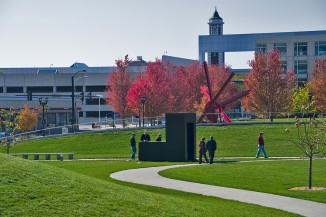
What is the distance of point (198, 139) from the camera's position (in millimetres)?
58781

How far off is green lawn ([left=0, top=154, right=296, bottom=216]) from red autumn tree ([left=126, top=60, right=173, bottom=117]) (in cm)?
5814

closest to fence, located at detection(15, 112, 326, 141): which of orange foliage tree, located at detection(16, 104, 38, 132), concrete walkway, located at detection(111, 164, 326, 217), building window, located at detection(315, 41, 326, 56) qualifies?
orange foliage tree, located at detection(16, 104, 38, 132)

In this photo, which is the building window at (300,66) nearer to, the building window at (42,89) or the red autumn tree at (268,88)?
the red autumn tree at (268,88)

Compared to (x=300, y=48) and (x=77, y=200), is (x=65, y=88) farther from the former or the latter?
(x=77, y=200)

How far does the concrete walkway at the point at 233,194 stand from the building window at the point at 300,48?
7468cm

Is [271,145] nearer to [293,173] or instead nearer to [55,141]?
[55,141]

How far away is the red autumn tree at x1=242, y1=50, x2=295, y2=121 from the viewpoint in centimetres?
7894

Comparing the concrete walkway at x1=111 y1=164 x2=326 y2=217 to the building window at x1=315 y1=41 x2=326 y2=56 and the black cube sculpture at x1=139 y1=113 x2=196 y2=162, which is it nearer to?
the black cube sculpture at x1=139 y1=113 x2=196 y2=162

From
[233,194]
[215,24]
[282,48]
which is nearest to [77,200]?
[233,194]

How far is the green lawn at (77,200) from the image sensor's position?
56.6 ft

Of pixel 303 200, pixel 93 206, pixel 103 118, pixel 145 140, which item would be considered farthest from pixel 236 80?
pixel 93 206

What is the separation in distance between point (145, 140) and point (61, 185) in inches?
1041

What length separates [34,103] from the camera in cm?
9569

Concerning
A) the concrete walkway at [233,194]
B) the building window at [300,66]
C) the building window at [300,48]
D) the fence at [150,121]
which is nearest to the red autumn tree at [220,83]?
the building window at [300,66]
